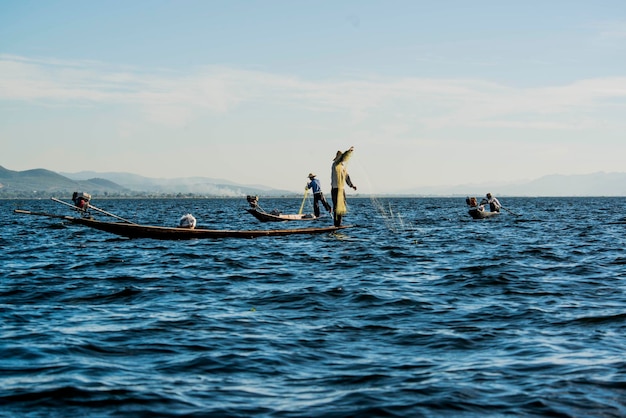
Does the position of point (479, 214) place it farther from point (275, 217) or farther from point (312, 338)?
point (312, 338)

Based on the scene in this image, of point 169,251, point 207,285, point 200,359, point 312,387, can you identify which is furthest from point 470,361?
point 169,251

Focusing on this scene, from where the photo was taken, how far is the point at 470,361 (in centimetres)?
836

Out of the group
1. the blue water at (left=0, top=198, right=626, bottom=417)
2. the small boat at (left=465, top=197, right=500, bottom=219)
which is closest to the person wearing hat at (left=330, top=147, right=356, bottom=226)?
the blue water at (left=0, top=198, right=626, bottom=417)

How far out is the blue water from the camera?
22.6 ft

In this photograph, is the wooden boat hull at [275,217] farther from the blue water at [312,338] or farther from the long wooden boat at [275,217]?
the blue water at [312,338]

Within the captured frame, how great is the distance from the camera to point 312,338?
31.3 feet

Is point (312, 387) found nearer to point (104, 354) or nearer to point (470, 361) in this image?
point (470, 361)

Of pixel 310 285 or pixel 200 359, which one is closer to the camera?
pixel 200 359

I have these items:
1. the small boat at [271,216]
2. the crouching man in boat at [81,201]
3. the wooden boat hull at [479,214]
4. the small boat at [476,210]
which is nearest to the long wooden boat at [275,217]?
the small boat at [271,216]

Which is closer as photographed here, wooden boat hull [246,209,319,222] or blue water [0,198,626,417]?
Result: blue water [0,198,626,417]

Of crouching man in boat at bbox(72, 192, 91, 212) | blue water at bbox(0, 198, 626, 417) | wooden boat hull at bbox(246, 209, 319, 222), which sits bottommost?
blue water at bbox(0, 198, 626, 417)

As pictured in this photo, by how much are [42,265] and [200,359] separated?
11.6 meters

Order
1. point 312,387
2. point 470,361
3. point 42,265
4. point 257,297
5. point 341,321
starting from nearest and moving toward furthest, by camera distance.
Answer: point 312,387 < point 470,361 < point 341,321 < point 257,297 < point 42,265

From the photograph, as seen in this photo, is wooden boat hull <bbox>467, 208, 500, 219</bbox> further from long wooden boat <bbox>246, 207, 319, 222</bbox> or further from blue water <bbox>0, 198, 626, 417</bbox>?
blue water <bbox>0, 198, 626, 417</bbox>
